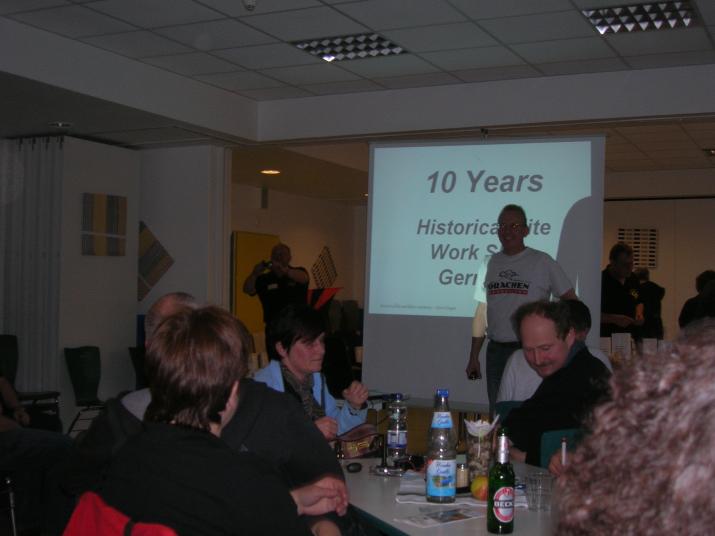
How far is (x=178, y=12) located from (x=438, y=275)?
2.69m

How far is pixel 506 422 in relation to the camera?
348cm

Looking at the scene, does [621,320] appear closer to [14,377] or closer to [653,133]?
[653,133]

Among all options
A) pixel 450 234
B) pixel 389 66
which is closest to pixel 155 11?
pixel 389 66

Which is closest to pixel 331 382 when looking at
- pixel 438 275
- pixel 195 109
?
pixel 438 275

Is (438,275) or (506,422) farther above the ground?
(438,275)

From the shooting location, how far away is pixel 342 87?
718 centimetres

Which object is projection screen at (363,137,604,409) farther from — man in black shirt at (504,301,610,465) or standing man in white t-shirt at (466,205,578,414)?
man in black shirt at (504,301,610,465)

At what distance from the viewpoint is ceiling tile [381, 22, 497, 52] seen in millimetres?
5559

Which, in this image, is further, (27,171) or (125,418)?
(27,171)

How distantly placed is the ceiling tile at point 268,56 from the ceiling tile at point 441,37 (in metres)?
0.74

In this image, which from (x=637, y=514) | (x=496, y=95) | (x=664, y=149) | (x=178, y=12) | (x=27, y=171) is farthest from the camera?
(x=664, y=149)

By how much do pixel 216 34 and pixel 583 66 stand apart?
2682 millimetres

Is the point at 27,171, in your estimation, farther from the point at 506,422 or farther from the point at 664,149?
the point at 664,149

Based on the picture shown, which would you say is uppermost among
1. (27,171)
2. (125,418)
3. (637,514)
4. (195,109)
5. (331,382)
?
(195,109)
